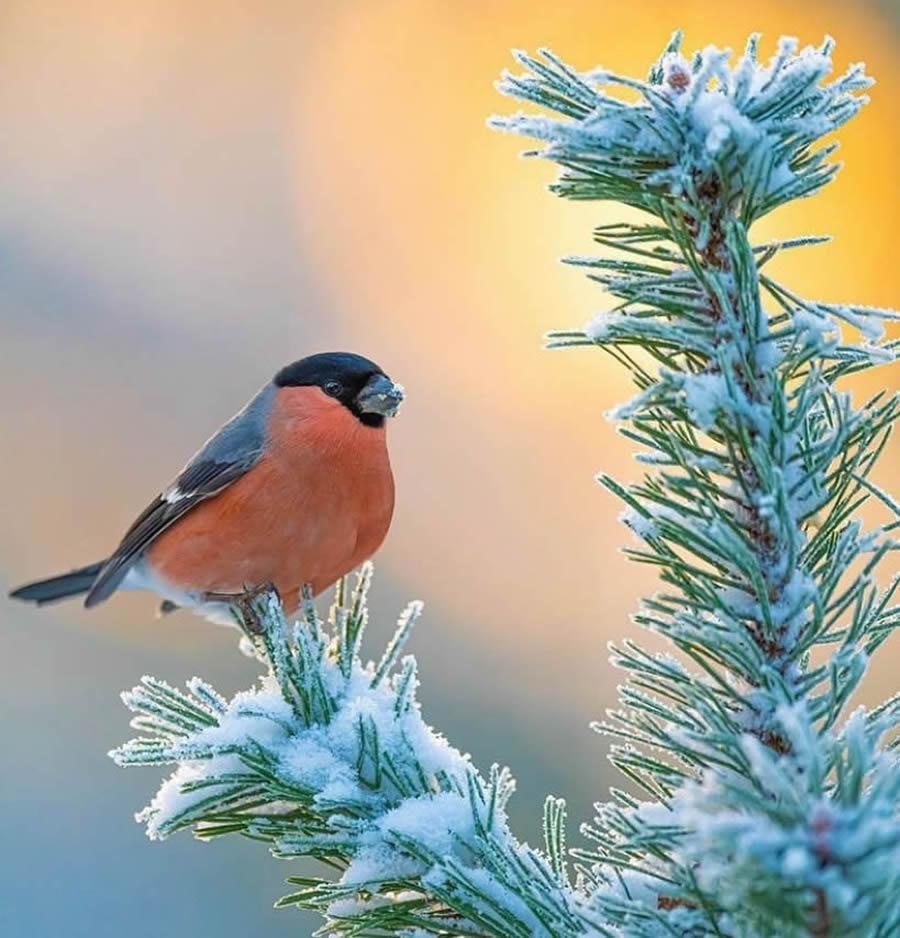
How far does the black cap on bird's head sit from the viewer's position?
114 inches

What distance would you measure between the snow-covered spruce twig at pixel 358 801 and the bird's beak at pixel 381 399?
164cm

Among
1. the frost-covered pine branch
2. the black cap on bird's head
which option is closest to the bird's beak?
the black cap on bird's head

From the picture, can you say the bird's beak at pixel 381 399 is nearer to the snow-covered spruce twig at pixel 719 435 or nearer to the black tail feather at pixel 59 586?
the black tail feather at pixel 59 586

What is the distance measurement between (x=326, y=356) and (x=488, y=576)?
2972 mm

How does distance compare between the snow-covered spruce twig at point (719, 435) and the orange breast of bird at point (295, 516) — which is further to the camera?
the orange breast of bird at point (295, 516)

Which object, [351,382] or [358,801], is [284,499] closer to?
[351,382]

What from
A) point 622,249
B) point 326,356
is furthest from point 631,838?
point 326,356

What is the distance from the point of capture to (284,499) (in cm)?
266

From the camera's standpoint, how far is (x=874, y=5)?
616 centimetres

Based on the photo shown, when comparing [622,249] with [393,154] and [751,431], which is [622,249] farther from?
[393,154]

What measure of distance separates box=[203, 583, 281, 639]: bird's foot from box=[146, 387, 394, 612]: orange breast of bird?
22mm

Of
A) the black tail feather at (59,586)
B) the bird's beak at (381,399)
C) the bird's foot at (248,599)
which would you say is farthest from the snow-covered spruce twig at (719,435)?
the black tail feather at (59,586)

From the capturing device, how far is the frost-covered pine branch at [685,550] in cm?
96

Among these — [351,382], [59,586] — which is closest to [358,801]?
[351,382]
